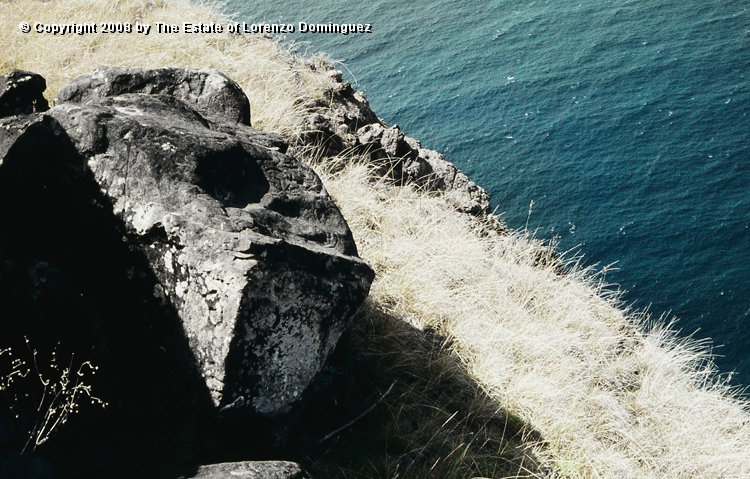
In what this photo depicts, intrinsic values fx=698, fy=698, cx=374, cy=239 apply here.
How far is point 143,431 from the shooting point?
3.21 m

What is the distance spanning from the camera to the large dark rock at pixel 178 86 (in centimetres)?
509

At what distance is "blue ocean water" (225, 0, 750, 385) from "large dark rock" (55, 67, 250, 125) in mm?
9709

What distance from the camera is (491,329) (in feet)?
19.5

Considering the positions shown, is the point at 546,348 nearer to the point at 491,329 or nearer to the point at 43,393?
the point at 491,329

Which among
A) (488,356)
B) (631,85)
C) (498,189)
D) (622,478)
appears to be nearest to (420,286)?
(488,356)

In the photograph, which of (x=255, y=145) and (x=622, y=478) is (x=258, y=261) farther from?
(x=622, y=478)

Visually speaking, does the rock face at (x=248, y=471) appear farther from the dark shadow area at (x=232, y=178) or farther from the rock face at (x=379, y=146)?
the rock face at (x=379, y=146)

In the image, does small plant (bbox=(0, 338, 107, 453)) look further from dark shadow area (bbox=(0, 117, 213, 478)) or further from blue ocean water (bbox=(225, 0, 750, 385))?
blue ocean water (bbox=(225, 0, 750, 385))

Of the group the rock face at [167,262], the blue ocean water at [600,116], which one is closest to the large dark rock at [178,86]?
the rock face at [167,262]

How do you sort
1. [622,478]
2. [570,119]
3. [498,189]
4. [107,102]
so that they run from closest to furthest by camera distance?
[107,102] → [622,478] → [498,189] → [570,119]

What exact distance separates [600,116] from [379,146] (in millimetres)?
11759

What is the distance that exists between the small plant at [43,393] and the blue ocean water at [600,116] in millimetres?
11925

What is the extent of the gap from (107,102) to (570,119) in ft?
54.0

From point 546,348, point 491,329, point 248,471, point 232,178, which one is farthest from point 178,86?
point 546,348
